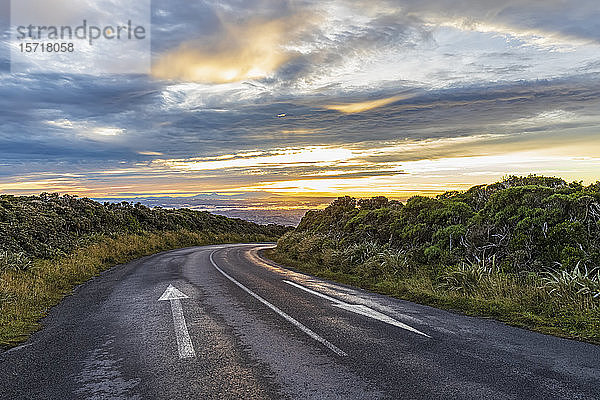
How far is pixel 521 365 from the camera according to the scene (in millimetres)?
5578

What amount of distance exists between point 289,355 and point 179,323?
10.3 ft

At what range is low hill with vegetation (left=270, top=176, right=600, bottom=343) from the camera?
852 cm

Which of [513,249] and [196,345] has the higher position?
[513,249]

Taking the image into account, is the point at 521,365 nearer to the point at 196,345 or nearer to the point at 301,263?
the point at 196,345

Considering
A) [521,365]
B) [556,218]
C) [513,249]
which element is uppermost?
[556,218]

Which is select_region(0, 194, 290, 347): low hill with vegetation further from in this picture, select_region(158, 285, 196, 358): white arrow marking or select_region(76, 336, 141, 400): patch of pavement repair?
select_region(158, 285, 196, 358): white arrow marking

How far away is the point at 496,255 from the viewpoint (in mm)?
11945

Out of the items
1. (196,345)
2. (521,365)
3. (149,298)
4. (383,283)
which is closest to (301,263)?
(383,283)

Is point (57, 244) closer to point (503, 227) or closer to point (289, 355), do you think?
point (289, 355)

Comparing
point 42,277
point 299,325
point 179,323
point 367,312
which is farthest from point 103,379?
point 42,277

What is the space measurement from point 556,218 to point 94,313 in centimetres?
1205

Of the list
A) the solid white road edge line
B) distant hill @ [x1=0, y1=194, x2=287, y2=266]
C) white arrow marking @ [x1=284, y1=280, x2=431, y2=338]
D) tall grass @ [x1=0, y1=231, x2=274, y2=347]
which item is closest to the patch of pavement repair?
tall grass @ [x1=0, y1=231, x2=274, y2=347]

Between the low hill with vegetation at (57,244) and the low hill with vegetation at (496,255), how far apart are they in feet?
30.5

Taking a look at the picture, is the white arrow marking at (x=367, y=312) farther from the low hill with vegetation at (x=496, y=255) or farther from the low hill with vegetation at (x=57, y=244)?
the low hill with vegetation at (x=57, y=244)
